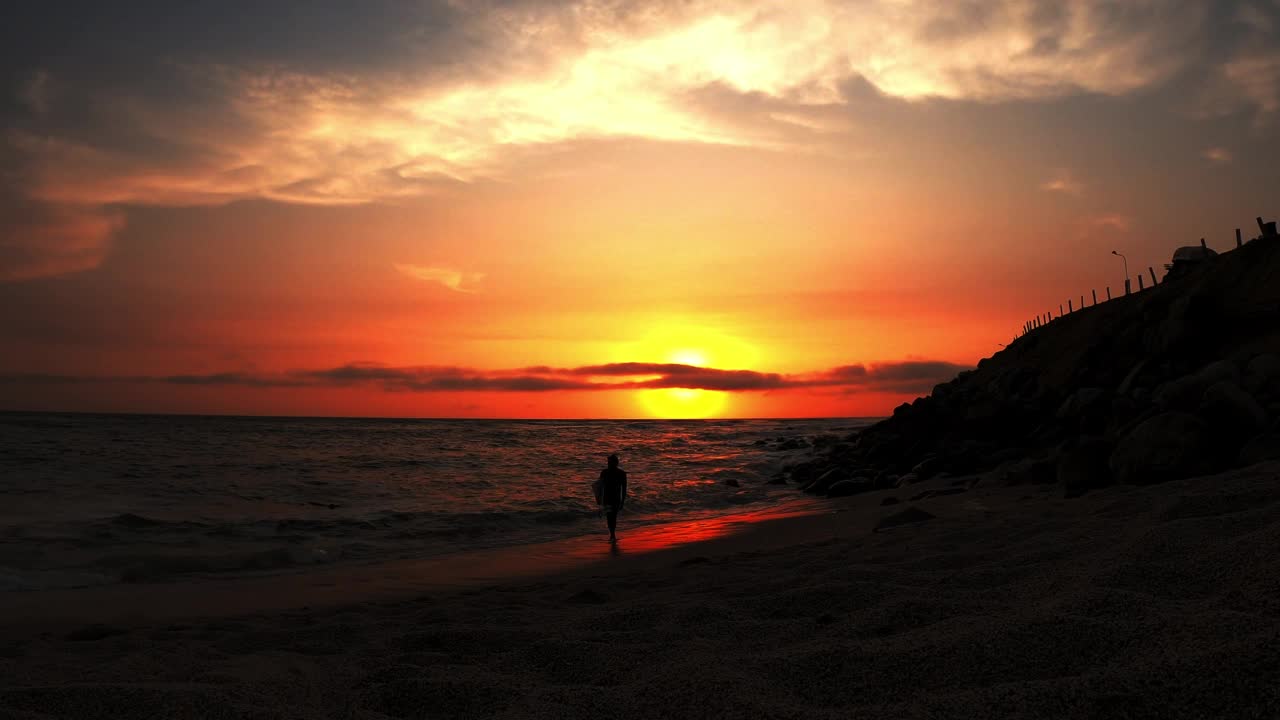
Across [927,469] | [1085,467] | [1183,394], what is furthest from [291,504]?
[1183,394]

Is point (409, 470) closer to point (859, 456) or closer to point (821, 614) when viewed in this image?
point (859, 456)

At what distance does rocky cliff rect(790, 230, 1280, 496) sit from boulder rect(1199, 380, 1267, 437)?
2cm

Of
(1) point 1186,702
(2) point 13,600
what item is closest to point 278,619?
(2) point 13,600

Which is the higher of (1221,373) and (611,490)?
(1221,373)

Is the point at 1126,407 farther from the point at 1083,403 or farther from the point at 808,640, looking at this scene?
the point at 808,640

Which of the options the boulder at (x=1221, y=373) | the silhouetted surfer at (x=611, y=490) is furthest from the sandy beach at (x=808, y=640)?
the silhouetted surfer at (x=611, y=490)

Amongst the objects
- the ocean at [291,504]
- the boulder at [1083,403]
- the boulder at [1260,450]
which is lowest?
the ocean at [291,504]

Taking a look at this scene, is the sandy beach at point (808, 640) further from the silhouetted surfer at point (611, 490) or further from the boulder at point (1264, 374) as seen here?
the silhouetted surfer at point (611, 490)

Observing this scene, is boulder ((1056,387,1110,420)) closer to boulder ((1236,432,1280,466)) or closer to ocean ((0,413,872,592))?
ocean ((0,413,872,592))

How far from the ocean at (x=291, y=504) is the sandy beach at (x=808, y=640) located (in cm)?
386

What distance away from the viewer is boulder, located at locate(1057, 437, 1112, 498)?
30.4 feet

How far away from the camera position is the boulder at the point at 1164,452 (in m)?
8.73

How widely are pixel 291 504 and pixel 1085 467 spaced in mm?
15900

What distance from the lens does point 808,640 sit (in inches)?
167
